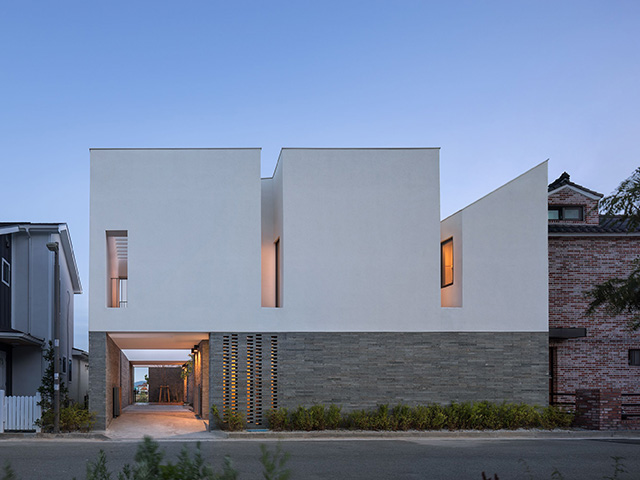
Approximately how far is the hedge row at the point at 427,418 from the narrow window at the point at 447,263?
419cm

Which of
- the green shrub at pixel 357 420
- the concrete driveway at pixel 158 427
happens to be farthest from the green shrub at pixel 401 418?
the concrete driveway at pixel 158 427

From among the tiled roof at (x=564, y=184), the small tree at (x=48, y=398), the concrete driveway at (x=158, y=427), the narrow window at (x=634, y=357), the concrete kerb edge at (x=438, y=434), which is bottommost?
the concrete driveway at (x=158, y=427)

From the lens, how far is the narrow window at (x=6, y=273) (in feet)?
77.9

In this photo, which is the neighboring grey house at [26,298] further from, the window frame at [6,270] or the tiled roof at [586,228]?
the tiled roof at [586,228]

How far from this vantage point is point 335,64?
1139 inches

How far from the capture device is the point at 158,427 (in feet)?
74.6

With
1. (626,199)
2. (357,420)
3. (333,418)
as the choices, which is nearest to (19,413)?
(333,418)

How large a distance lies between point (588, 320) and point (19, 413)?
1830 cm

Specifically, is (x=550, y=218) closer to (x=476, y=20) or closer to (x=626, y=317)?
(x=626, y=317)

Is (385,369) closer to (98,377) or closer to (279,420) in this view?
(279,420)

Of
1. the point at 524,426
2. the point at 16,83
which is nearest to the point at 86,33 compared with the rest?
the point at 16,83

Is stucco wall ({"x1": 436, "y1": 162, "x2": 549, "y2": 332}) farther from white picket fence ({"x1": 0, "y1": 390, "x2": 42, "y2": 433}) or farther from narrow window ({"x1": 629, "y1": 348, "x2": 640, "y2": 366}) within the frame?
white picket fence ({"x1": 0, "y1": 390, "x2": 42, "y2": 433})

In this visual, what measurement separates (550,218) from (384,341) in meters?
8.42

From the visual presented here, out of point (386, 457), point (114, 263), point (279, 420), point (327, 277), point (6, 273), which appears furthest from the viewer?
point (114, 263)
